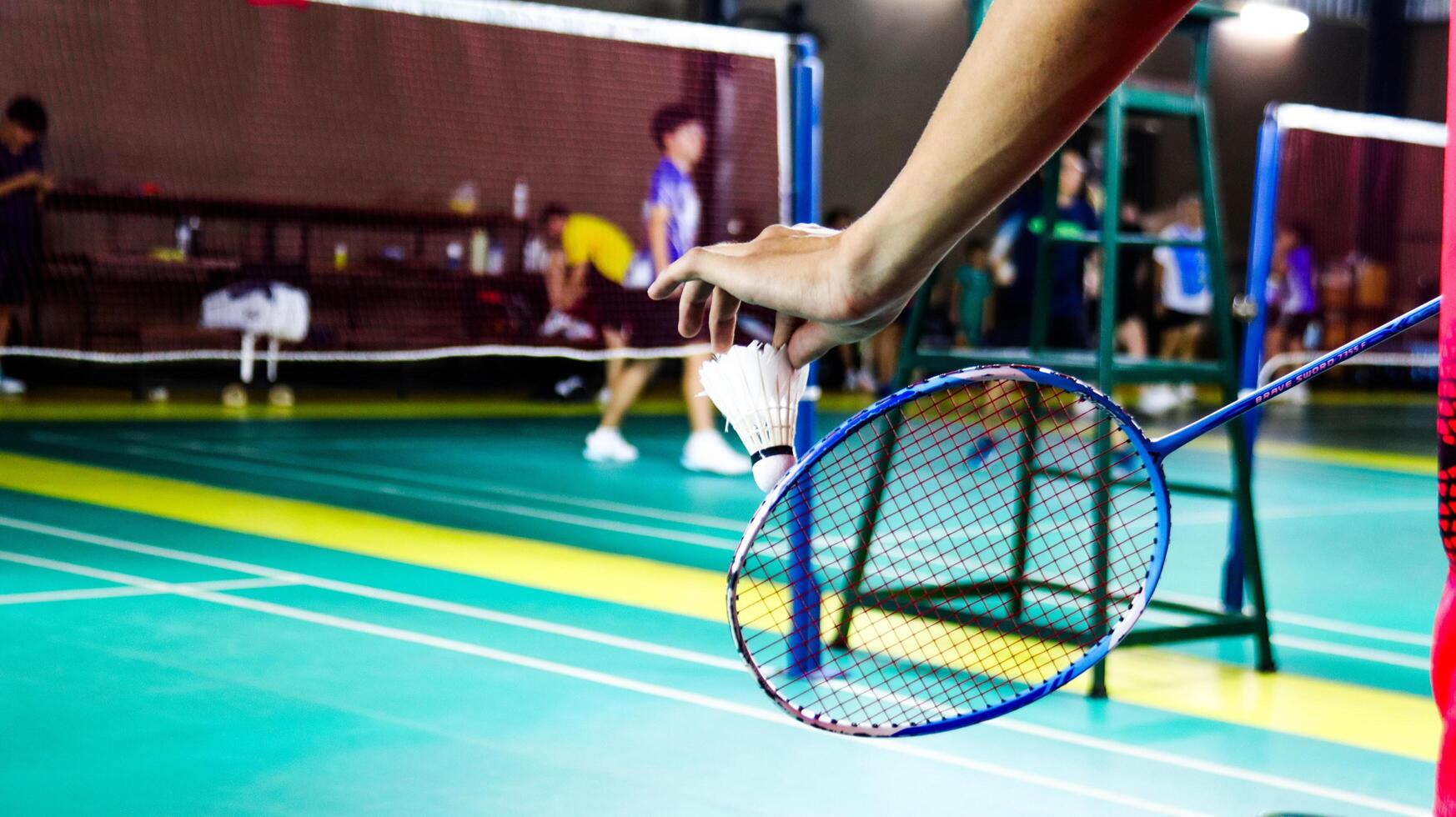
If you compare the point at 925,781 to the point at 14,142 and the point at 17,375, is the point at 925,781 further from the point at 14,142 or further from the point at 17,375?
the point at 17,375

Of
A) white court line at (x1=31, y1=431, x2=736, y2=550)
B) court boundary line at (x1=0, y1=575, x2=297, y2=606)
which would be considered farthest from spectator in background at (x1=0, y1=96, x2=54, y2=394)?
court boundary line at (x1=0, y1=575, x2=297, y2=606)

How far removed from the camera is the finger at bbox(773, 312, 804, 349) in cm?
125

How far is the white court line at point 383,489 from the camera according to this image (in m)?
6.38

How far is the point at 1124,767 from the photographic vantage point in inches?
132

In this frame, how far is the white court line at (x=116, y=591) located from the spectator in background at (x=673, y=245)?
2061mm

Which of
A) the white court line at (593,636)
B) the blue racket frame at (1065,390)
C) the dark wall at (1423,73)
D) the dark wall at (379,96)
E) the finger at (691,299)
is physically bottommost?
the white court line at (593,636)

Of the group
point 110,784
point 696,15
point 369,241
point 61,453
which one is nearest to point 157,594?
point 110,784

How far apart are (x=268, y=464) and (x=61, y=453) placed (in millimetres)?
1050

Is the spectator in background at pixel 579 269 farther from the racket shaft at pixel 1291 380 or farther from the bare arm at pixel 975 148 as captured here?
the bare arm at pixel 975 148

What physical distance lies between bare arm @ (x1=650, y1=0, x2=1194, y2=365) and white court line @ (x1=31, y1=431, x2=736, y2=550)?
5.04 m

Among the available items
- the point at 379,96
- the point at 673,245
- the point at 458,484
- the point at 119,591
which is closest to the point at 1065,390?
the point at 119,591

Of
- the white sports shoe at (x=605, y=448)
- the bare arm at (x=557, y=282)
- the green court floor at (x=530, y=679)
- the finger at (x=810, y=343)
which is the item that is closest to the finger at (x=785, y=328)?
the finger at (x=810, y=343)

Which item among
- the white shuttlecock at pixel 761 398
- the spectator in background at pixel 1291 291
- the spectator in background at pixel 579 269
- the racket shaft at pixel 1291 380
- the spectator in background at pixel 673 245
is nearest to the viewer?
the white shuttlecock at pixel 761 398

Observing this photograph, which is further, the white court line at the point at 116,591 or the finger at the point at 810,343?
the white court line at the point at 116,591
